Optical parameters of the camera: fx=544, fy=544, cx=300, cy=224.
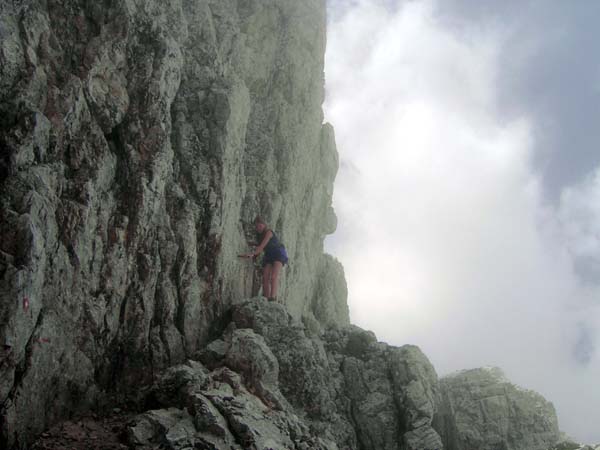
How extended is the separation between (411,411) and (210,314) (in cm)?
777

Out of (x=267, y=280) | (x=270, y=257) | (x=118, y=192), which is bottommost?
(x=267, y=280)

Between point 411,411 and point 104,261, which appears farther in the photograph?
point 411,411

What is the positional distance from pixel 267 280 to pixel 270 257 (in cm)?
103

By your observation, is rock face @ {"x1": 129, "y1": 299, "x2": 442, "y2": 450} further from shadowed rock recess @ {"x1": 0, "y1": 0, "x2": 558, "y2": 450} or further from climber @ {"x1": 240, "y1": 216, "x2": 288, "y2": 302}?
climber @ {"x1": 240, "y1": 216, "x2": 288, "y2": 302}

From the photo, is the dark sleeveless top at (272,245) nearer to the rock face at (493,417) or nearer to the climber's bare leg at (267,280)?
the climber's bare leg at (267,280)

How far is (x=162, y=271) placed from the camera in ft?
58.2

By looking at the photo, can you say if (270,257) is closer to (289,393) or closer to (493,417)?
(289,393)

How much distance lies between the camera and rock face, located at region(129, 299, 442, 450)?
499 inches

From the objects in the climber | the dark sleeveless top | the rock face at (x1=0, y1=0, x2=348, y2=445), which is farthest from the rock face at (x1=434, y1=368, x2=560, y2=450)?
the rock face at (x1=0, y1=0, x2=348, y2=445)

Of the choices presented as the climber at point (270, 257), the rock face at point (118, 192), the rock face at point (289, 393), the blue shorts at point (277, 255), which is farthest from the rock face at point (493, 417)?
the rock face at point (118, 192)

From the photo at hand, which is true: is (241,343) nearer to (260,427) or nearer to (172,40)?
(260,427)

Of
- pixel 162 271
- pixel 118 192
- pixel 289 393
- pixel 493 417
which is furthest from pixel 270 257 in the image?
pixel 493 417

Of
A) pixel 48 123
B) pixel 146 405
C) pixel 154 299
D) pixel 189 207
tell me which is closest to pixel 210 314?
pixel 154 299

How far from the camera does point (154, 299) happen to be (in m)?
17.3
